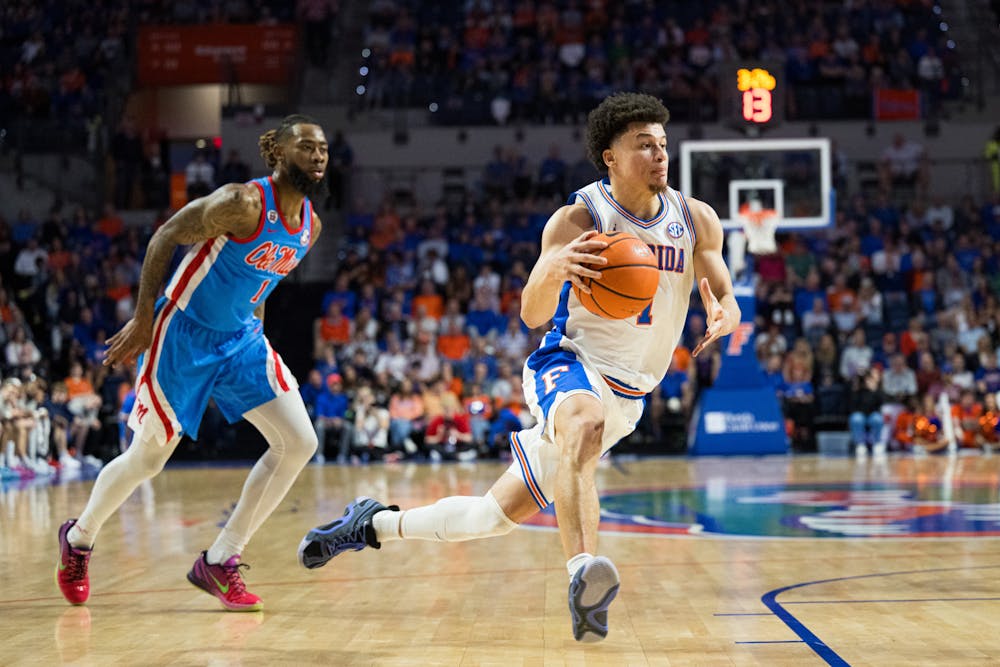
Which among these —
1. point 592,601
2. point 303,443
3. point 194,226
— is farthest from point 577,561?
point 194,226

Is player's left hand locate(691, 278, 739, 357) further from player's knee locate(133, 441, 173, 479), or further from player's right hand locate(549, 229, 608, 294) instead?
player's knee locate(133, 441, 173, 479)

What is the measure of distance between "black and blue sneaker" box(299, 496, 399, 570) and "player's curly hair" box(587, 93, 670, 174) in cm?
165

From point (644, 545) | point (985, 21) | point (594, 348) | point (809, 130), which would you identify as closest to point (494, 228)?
point (809, 130)

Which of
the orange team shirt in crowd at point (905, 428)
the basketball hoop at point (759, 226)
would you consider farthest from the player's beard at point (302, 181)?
the orange team shirt in crowd at point (905, 428)

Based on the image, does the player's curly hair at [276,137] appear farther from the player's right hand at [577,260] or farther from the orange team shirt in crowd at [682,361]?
the orange team shirt in crowd at [682,361]

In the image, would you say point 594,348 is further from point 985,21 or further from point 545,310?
point 985,21

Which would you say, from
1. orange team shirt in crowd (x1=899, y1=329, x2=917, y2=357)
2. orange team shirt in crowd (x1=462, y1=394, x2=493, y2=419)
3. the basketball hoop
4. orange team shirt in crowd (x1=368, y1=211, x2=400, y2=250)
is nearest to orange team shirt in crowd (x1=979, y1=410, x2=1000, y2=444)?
orange team shirt in crowd (x1=899, y1=329, x2=917, y2=357)

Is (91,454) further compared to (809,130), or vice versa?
(809,130)

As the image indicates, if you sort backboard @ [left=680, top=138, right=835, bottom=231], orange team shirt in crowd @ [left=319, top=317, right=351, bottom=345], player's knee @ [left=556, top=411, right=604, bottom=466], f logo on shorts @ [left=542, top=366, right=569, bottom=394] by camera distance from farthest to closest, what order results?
orange team shirt in crowd @ [left=319, top=317, right=351, bottom=345] < backboard @ [left=680, top=138, right=835, bottom=231] < f logo on shorts @ [left=542, top=366, right=569, bottom=394] < player's knee @ [left=556, top=411, right=604, bottom=466]

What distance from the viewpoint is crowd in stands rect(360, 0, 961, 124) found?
70.9 feet

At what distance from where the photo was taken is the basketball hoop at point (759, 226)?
14.8 meters

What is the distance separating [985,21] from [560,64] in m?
7.63

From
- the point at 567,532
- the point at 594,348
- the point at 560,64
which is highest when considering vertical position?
the point at 560,64

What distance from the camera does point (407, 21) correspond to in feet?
77.0
